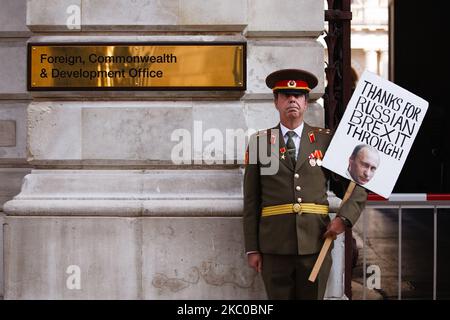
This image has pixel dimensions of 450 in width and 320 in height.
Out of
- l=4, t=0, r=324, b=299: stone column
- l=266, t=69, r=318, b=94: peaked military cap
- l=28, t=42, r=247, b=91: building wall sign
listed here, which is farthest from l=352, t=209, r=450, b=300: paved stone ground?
l=266, t=69, r=318, b=94: peaked military cap

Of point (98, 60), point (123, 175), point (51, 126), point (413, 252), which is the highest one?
point (98, 60)

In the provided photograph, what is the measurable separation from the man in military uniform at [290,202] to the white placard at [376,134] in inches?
7.5

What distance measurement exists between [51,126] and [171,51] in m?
1.28

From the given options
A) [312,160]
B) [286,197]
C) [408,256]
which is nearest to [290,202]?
[286,197]

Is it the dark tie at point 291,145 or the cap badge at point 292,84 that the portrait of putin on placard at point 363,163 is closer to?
the dark tie at point 291,145

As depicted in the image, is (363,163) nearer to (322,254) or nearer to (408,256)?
(322,254)

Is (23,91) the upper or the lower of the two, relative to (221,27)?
lower

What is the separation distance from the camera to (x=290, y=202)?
591 centimetres

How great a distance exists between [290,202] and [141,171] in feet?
5.80

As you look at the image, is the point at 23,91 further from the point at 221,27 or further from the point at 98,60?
the point at 221,27

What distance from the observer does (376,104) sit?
5828 millimetres

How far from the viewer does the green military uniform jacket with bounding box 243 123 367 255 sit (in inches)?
231
